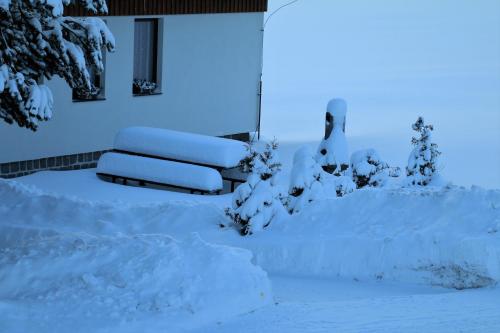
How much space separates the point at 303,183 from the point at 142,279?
386 centimetres

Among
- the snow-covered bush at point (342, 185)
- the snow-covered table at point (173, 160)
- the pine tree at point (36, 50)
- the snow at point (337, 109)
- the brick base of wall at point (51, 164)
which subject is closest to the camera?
the pine tree at point (36, 50)

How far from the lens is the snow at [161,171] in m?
16.6

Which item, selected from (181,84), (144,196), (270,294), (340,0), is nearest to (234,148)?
(144,196)

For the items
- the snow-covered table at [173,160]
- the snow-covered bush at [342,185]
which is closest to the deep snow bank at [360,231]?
the snow-covered bush at [342,185]

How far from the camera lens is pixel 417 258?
1132 centimetres

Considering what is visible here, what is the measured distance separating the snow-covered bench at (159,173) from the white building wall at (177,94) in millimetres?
1409

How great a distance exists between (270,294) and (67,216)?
470 cm

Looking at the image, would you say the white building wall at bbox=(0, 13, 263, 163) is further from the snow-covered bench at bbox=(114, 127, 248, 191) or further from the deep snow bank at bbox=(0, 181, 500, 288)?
the deep snow bank at bbox=(0, 181, 500, 288)

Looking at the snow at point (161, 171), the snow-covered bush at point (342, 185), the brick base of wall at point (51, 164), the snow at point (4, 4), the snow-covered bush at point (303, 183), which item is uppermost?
the snow at point (4, 4)

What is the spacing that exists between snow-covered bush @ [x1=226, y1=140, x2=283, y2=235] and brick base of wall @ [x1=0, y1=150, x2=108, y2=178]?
6.21 metres

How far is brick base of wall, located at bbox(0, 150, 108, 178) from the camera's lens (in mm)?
17664

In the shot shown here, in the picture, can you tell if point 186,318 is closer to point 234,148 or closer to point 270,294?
point 270,294

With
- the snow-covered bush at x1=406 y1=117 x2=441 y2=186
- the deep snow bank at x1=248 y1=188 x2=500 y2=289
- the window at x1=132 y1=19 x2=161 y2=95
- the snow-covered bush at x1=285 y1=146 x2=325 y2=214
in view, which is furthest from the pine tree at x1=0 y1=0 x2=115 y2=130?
the window at x1=132 y1=19 x2=161 y2=95

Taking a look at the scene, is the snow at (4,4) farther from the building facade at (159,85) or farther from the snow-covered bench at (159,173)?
the building facade at (159,85)
